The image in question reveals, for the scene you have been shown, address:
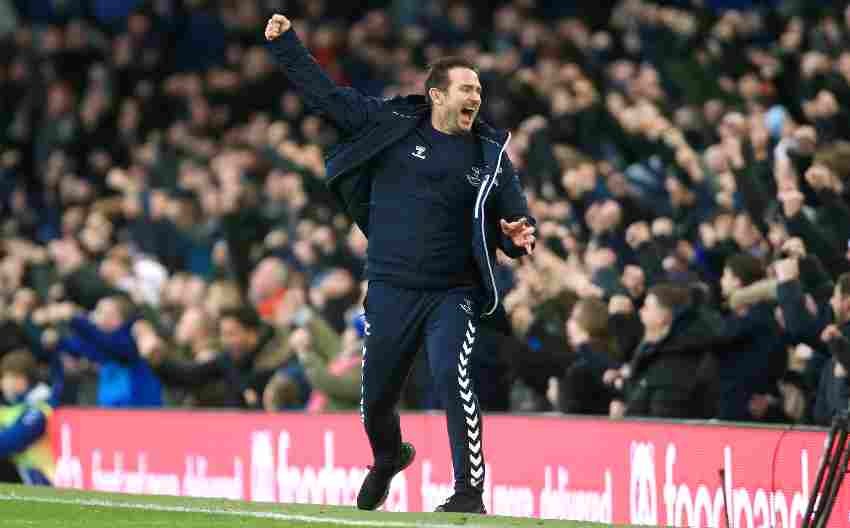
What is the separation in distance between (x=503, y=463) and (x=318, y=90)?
3.32 metres

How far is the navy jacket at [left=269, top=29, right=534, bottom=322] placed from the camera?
8.45 m

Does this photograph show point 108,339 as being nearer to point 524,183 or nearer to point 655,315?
point 524,183

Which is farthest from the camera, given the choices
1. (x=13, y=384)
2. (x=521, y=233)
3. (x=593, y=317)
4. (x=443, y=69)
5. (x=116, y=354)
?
(x=13, y=384)

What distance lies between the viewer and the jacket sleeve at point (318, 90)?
848 cm

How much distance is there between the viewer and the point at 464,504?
8.38m

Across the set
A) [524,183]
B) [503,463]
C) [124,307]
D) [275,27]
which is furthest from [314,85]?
[524,183]

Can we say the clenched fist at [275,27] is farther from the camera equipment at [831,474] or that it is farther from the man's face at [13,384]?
the man's face at [13,384]

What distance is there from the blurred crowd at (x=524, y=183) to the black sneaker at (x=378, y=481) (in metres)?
2.02

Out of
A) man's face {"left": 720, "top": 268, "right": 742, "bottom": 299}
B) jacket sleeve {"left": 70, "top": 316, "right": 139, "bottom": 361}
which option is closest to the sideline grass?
man's face {"left": 720, "top": 268, "right": 742, "bottom": 299}

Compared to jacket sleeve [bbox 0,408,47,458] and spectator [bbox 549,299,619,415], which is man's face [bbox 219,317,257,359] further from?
spectator [bbox 549,299,619,415]

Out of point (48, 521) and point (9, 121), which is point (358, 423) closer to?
point (48, 521)

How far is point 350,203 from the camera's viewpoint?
8750mm

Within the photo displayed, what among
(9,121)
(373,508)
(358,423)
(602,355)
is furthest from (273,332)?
(9,121)

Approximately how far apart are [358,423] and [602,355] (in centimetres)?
163
